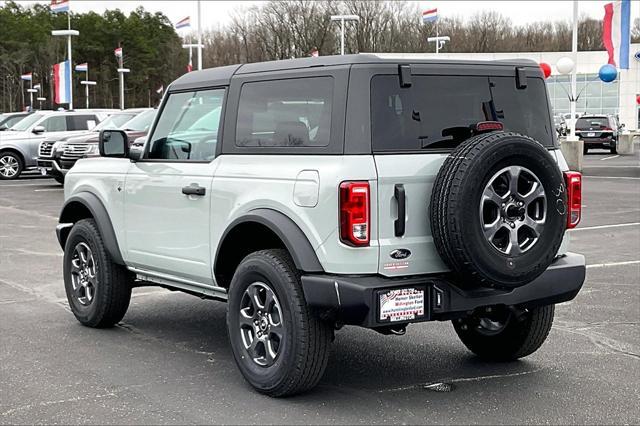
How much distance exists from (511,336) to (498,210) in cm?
145

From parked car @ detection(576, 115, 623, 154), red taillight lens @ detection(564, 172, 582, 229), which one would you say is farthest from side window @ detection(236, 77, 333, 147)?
parked car @ detection(576, 115, 623, 154)

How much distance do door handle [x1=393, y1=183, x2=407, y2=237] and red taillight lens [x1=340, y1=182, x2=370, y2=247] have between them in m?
0.17

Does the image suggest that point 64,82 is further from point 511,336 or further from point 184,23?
point 511,336

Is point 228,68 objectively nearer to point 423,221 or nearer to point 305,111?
point 305,111

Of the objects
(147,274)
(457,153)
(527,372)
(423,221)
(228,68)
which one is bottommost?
(527,372)

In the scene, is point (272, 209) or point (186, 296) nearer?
point (272, 209)

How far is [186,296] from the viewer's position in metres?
8.63

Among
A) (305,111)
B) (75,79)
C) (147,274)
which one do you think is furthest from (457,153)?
(75,79)

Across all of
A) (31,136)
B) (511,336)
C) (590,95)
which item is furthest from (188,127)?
(590,95)

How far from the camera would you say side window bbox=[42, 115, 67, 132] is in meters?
24.5

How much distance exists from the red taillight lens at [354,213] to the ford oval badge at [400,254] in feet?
0.55

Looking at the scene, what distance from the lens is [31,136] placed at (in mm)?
A: 24844

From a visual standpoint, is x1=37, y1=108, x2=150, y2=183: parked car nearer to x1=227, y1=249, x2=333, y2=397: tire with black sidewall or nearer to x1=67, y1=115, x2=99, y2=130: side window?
x1=67, y1=115, x2=99, y2=130: side window

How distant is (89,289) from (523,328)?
3352 mm
